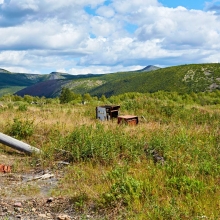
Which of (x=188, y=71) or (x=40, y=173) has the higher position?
(x=188, y=71)

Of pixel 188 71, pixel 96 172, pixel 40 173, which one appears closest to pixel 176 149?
pixel 96 172

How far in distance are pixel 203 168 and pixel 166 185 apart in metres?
0.95

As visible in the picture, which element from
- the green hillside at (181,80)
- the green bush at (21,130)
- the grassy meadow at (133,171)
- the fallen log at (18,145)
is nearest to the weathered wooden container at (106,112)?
the grassy meadow at (133,171)

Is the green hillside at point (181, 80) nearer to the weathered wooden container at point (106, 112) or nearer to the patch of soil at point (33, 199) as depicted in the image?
the weathered wooden container at point (106, 112)

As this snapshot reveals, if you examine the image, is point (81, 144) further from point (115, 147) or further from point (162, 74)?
point (162, 74)

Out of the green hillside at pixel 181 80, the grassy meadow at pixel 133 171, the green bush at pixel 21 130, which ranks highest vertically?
the green hillside at pixel 181 80

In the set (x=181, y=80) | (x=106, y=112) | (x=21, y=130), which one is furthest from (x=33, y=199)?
(x=181, y=80)

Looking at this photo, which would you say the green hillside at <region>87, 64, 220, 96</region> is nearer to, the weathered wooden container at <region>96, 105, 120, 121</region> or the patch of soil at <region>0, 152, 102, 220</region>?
the weathered wooden container at <region>96, 105, 120, 121</region>

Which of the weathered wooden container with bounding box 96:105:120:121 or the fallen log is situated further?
the weathered wooden container with bounding box 96:105:120:121

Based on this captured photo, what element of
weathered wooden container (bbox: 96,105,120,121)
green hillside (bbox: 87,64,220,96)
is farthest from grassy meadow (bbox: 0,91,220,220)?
green hillside (bbox: 87,64,220,96)

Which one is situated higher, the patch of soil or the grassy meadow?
the grassy meadow

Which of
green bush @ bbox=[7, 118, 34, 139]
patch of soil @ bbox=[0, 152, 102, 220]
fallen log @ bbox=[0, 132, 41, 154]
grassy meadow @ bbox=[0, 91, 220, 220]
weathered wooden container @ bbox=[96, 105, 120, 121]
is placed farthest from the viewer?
weathered wooden container @ bbox=[96, 105, 120, 121]

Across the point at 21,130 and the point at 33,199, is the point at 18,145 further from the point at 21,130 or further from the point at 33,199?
the point at 33,199

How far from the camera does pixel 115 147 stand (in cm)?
797
